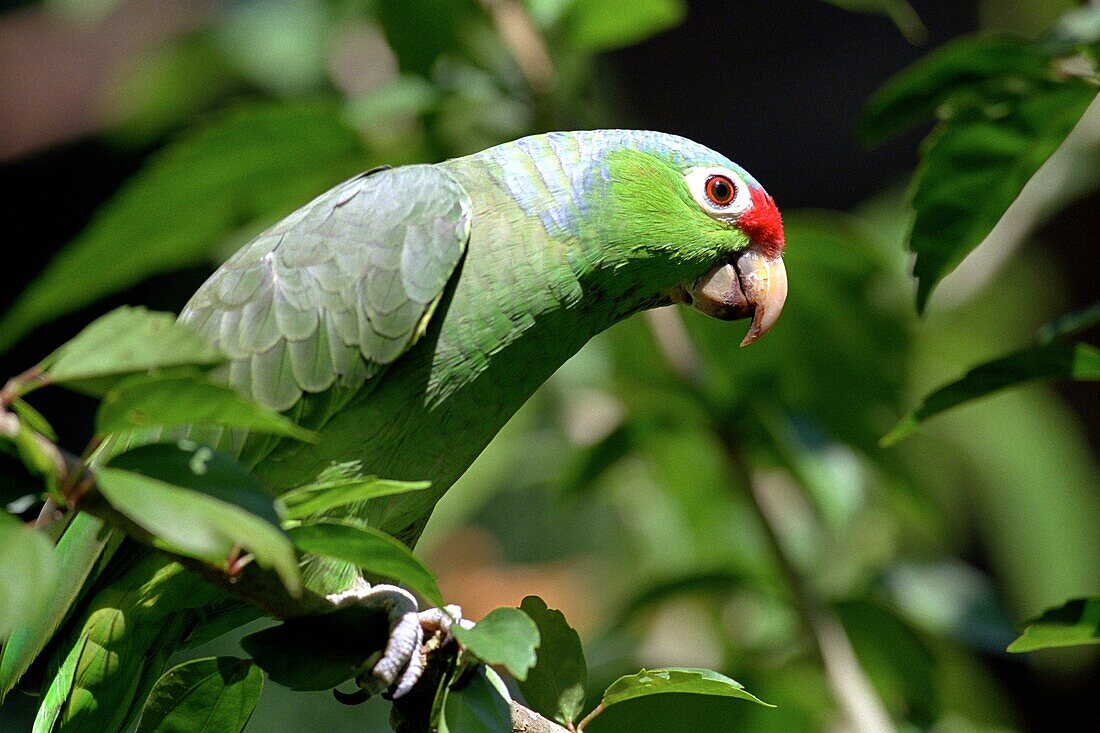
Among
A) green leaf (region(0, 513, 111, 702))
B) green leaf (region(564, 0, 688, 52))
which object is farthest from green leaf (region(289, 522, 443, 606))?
green leaf (region(564, 0, 688, 52))

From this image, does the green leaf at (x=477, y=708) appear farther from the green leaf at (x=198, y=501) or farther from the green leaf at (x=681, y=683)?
the green leaf at (x=198, y=501)

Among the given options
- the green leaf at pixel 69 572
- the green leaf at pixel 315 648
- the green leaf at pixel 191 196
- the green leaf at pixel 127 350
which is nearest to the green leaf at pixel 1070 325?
the green leaf at pixel 315 648

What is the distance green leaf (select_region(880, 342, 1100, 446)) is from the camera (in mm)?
1416

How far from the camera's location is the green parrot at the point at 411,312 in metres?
1.69

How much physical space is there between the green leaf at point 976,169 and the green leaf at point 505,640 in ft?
2.72

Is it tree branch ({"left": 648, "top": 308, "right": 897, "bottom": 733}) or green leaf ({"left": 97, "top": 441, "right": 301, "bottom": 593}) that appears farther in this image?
tree branch ({"left": 648, "top": 308, "right": 897, "bottom": 733})

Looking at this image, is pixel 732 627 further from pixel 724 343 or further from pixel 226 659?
pixel 226 659

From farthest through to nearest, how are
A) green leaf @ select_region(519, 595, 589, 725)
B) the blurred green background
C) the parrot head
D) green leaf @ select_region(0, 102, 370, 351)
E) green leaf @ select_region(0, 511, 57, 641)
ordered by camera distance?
1. the blurred green background
2. green leaf @ select_region(0, 102, 370, 351)
3. the parrot head
4. green leaf @ select_region(519, 595, 589, 725)
5. green leaf @ select_region(0, 511, 57, 641)

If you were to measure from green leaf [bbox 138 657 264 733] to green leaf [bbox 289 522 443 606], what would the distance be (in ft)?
1.17

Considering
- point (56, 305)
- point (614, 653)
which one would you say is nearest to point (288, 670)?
point (56, 305)

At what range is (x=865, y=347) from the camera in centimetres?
246

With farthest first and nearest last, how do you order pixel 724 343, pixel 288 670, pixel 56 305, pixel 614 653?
pixel 614 653 < pixel 724 343 < pixel 56 305 < pixel 288 670

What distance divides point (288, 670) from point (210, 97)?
11.2 feet

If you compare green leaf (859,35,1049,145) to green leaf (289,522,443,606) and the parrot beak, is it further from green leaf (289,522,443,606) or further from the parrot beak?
green leaf (289,522,443,606)
